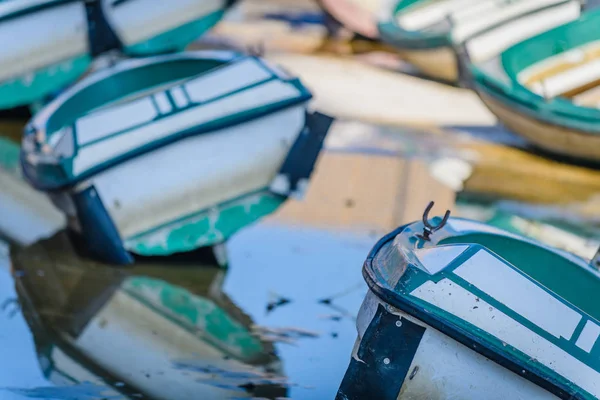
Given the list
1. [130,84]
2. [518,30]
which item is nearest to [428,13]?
[518,30]

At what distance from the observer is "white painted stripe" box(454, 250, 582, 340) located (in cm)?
246

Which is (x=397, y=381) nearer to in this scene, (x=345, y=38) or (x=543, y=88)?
(x=543, y=88)

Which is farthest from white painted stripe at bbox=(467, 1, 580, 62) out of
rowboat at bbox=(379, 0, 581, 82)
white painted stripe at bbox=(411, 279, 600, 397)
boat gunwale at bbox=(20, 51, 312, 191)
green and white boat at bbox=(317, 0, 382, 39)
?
white painted stripe at bbox=(411, 279, 600, 397)

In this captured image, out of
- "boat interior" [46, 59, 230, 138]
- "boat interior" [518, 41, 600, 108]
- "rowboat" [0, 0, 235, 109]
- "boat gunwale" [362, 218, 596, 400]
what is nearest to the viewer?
"boat gunwale" [362, 218, 596, 400]

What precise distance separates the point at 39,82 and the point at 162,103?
2.28 metres

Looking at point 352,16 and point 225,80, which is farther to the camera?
point 352,16

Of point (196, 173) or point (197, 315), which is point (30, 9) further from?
point (197, 315)

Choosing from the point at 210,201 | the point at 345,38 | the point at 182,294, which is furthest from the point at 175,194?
the point at 345,38

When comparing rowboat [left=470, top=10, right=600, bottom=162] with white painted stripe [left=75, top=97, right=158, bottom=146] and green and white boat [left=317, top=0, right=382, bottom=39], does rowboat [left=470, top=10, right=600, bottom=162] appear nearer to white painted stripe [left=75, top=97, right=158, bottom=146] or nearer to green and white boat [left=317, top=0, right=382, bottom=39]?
green and white boat [left=317, top=0, right=382, bottom=39]

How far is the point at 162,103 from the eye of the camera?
3.97 m

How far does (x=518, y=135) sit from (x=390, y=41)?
6.76 feet

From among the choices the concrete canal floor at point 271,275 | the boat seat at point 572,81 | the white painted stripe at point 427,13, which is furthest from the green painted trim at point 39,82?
the boat seat at point 572,81

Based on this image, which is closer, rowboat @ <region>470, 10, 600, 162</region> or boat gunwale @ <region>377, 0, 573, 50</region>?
rowboat @ <region>470, 10, 600, 162</region>

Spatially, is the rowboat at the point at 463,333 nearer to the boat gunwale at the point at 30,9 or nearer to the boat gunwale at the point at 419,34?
the boat gunwale at the point at 30,9
